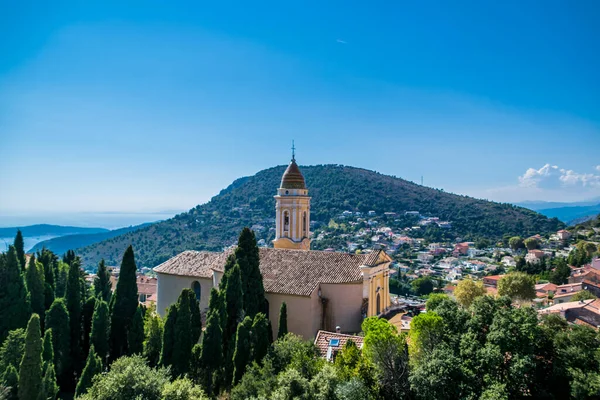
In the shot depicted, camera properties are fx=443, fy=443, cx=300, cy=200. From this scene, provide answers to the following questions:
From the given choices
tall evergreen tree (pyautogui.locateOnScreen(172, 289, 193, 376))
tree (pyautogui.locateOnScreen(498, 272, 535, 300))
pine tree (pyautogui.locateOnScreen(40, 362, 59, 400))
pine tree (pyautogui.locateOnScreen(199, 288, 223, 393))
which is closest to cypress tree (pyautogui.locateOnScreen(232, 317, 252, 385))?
pine tree (pyautogui.locateOnScreen(199, 288, 223, 393))

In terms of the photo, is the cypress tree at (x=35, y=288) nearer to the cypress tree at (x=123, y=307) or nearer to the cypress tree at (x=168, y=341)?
the cypress tree at (x=123, y=307)

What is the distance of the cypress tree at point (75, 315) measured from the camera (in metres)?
29.8

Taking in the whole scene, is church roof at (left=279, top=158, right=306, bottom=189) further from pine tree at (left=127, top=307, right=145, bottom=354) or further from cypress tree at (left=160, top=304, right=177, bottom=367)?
cypress tree at (left=160, top=304, right=177, bottom=367)

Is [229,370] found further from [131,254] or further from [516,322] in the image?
[516,322]

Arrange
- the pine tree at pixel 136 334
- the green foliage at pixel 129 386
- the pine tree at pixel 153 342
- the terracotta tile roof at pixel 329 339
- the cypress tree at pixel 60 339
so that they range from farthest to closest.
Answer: the cypress tree at pixel 60 339 → the pine tree at pixel 136 334 → the pine tree at pixel 153 342 → the terracotta tile roof at pixel 329 339 → the green foliage at pixel 129 386

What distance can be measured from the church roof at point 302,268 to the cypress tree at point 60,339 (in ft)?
32.4

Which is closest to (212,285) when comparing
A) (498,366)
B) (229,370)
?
(229,370)

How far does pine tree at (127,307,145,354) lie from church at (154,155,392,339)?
24.9ft

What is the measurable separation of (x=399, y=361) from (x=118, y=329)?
1941 cm

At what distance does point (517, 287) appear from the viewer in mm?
44156

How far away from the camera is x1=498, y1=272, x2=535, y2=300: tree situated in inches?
1743

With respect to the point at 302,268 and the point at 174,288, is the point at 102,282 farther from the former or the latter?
the point at 302,268

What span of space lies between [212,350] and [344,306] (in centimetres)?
1069

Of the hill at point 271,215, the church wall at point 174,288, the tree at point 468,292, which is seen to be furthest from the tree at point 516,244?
the church wall at point 174,288
